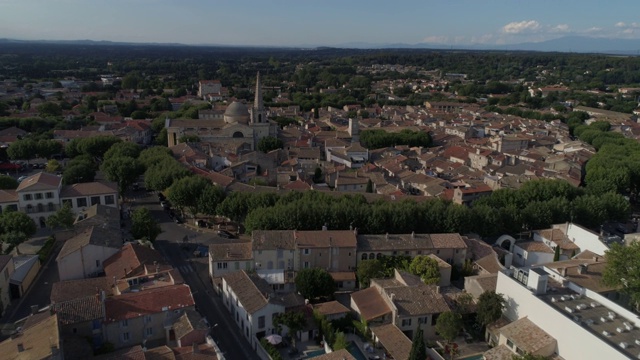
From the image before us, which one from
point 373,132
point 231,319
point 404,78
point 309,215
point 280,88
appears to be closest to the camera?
point 231,319

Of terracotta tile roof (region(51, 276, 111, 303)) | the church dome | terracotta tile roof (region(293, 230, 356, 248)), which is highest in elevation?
the church dome

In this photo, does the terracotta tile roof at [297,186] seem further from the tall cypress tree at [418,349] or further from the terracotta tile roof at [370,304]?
the tall cypress tree at [418,349]

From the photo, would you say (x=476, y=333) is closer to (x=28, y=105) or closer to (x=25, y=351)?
(x=25, y=351)

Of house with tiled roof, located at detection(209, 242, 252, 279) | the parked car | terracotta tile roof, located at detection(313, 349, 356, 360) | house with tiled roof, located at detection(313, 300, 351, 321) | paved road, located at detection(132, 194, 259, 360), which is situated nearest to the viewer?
terracotta tile roof, located at detection(313, 349, 356, 360)

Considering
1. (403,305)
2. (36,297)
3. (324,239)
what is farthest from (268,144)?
(403,305)

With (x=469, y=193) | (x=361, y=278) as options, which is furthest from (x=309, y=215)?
(x=469, y=193)

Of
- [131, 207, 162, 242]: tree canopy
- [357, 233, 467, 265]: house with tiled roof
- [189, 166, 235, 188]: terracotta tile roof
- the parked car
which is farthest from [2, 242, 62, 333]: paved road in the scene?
[357, 233, 467, 265]: house with tiled roof

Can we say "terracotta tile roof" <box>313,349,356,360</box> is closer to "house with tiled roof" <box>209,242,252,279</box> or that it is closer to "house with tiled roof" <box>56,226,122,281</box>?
"house with tiled roof" <box>209,242,252,279</box>
